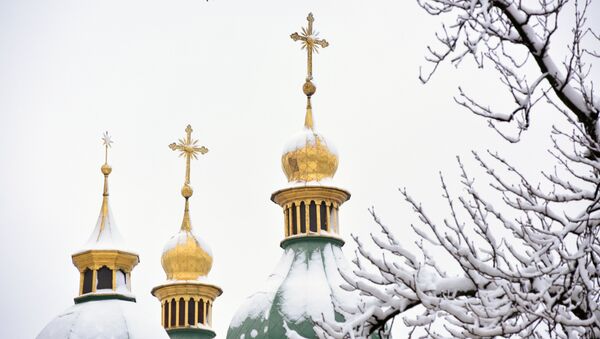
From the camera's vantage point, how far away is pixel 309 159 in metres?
28.9

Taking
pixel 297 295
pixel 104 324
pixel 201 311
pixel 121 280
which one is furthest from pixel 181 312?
pixel 297 295

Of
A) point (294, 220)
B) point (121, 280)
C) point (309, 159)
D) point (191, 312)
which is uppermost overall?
point (309, 159)

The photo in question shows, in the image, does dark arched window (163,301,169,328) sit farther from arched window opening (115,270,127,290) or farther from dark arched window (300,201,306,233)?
dark arched window (300,201,306,233)

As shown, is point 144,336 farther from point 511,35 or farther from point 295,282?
point 511,35

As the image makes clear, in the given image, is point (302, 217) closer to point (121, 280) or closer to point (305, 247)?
point (305, 247)

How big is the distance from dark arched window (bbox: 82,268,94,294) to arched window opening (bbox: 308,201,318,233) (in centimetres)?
438

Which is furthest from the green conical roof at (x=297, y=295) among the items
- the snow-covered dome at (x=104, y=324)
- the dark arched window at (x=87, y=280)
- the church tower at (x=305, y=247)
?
the dark arched window at (x=87, y=280)

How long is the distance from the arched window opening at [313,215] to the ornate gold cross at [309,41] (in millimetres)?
3211

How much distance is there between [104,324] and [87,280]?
2.51 metres

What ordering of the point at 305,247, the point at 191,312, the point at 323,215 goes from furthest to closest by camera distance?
the point at 191,312
the point at 323,215
the point at 305,247

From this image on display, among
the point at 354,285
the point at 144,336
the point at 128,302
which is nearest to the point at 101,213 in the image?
the point at 128,302

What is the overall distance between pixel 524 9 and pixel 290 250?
19221 mm

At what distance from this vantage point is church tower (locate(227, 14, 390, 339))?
25.4m

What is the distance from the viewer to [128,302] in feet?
90.5
